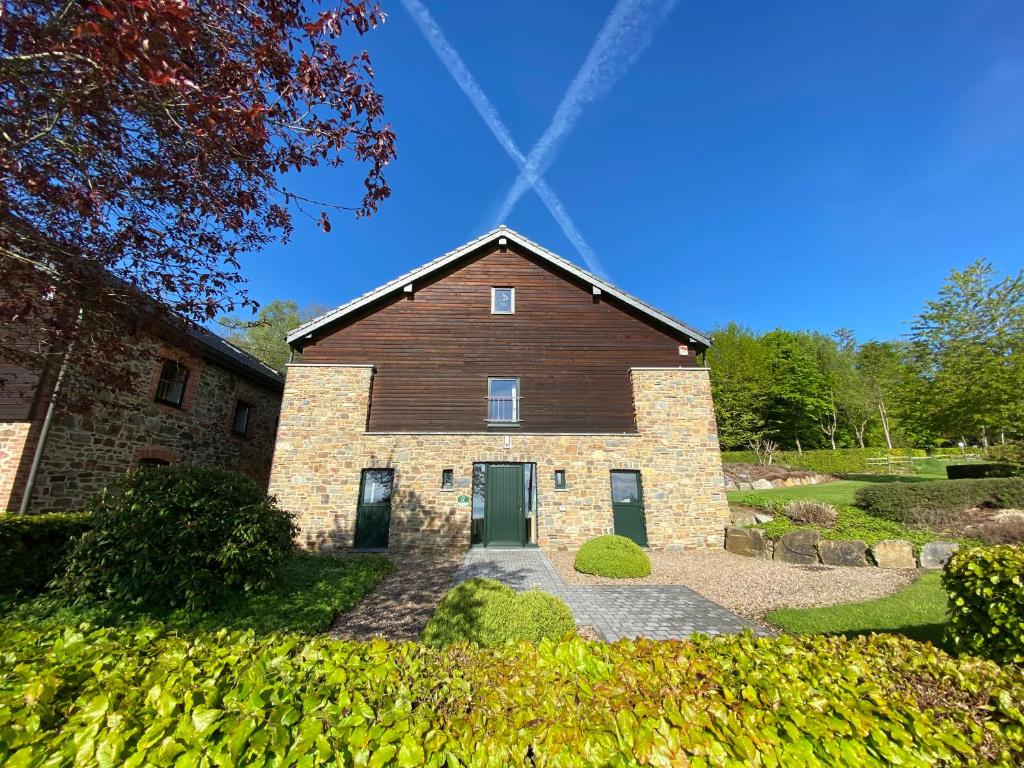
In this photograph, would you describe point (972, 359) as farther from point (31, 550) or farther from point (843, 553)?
point (31, 550)

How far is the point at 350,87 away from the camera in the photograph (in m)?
3.95

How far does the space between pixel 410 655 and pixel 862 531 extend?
45.0ft

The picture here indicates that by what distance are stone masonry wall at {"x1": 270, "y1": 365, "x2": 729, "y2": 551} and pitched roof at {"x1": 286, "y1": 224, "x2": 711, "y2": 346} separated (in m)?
1.68

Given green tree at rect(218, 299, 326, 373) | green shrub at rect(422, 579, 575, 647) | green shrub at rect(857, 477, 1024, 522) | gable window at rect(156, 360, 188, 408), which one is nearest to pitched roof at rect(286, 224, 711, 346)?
gable window at rect(156, 360, 188, 408)

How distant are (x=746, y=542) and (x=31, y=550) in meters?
15.7

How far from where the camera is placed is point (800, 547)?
10266 mm

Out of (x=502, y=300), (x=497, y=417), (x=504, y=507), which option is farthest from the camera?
(x=502, y=300)

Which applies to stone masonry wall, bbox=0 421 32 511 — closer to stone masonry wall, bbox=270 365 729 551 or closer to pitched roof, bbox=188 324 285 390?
pitched roof, bbox=188 324 285 390

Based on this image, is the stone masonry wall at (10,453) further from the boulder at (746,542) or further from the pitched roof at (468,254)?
the boulder at (746,542)

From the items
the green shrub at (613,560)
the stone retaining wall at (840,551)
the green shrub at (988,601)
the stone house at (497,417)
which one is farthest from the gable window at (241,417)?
the green shrub at (988,601)

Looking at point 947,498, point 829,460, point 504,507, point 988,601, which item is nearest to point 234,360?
point 504,507

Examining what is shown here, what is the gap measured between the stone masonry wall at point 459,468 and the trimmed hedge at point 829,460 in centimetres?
1808

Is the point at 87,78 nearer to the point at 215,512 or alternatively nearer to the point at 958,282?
the point at 215,512

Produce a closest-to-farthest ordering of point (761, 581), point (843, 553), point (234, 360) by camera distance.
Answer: point (761, 581), point (843, 553), point (234, 360)
